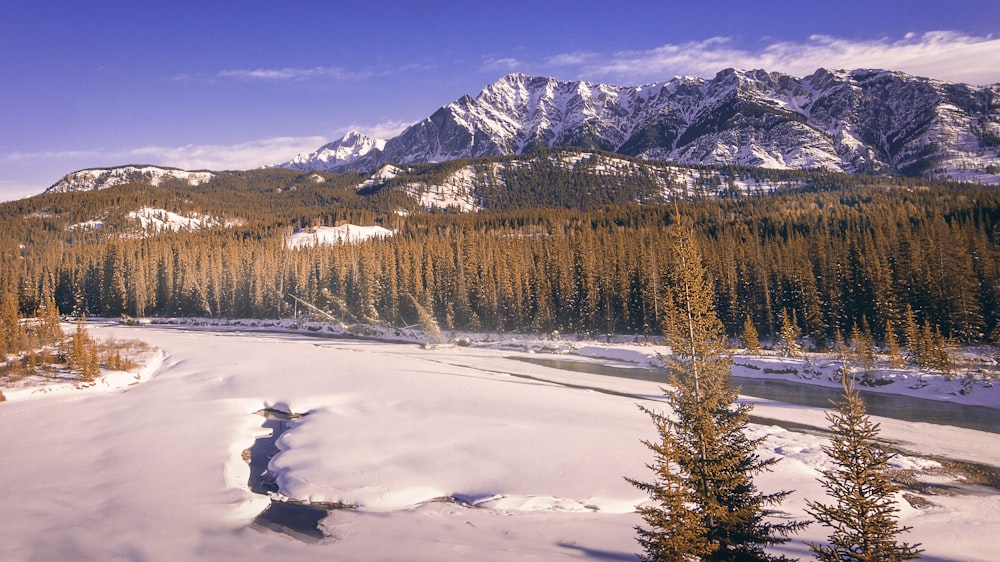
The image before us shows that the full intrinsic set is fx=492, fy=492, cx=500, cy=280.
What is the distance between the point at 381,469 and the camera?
18688mm

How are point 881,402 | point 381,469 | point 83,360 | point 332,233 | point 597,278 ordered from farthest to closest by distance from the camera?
point 332,233, point 597,278, point 83,360, point 881,402, point 381,469

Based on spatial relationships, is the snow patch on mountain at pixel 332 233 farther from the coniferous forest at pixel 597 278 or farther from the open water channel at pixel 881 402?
the open water channel at pixel 881 402

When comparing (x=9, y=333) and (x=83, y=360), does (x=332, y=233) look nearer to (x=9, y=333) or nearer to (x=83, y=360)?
(x=9, y=333)

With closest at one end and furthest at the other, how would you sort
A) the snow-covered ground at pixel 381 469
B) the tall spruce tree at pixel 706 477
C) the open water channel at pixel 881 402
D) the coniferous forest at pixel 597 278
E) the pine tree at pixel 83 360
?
the tall spruce tree at pixel 706 477, the snow-covered ground at pixel 381 469, the open water channel at pixel 881 402, the pine tree at pixel 83 360, the coniferous forest at pixel 597 278

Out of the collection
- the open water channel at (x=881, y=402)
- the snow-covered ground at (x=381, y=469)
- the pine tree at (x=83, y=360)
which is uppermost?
the pine tree at (x=83, y=360)

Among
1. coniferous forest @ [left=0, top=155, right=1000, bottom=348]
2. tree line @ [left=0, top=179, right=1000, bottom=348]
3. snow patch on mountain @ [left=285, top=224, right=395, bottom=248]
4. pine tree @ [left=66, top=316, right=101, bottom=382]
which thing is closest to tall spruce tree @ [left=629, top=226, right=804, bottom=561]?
tree line @ [left=0, top=179, right=1000, bottom=348]

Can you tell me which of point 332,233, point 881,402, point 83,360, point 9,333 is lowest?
point 881,402

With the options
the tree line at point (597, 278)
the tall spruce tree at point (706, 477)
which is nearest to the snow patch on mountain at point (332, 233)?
the tree line at point (597, 278)

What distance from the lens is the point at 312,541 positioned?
535 inches

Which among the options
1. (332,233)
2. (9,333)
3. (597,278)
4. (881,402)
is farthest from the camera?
(332,233)

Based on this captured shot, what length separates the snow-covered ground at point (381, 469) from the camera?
13.4 m

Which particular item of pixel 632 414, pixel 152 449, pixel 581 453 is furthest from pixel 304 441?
pixel 632 414

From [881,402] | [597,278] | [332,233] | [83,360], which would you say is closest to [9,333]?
[83,360]

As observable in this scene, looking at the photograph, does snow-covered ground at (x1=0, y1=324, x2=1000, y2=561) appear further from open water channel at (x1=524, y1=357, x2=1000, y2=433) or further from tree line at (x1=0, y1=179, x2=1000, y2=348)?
tree line at (x1=0, y1=179, x2=1000, y2=348)
